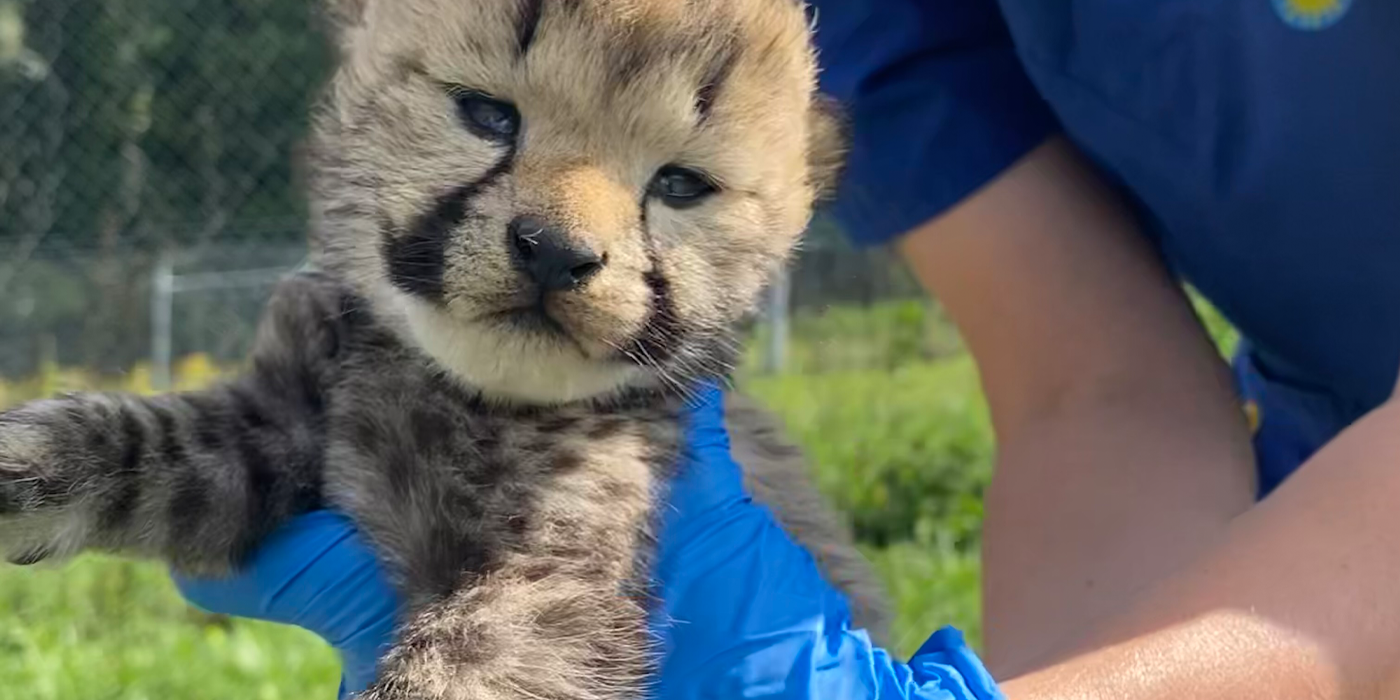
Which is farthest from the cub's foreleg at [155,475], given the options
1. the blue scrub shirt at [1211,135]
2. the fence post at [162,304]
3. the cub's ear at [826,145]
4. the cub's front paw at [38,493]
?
the fence post at [162,304]

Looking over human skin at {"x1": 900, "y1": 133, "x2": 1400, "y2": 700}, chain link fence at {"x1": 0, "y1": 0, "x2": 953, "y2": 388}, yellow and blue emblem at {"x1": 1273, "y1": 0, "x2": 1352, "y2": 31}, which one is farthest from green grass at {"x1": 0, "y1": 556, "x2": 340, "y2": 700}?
yellow and blue emblem at {"x1": 1273, "y1": 0, "x2": 1352, "y2": 31}

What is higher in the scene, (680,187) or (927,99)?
(680,187)

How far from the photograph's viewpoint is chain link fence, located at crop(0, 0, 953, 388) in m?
4.65

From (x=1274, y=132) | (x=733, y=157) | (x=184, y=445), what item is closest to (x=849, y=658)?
(x=733, y=157)

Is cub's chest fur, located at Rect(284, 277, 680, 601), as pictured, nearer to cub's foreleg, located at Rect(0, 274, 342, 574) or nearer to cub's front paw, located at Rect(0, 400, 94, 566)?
cub's foreleg, located at Rect(0, 274, 342, 574)

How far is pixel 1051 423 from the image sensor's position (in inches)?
71.7

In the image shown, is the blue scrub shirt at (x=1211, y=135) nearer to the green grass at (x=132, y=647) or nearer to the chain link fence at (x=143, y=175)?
the green grass at (x=132, y=647)

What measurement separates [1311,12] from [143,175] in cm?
417

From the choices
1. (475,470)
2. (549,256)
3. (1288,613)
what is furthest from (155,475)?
(1288,613)

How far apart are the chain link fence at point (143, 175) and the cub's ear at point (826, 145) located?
130 inches

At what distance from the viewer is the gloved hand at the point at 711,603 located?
Result: 1.29 metres

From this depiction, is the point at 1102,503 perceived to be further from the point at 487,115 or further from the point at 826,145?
the point at 487,115

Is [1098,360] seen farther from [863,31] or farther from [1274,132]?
[863,31]

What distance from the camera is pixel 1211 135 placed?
1638 mm
